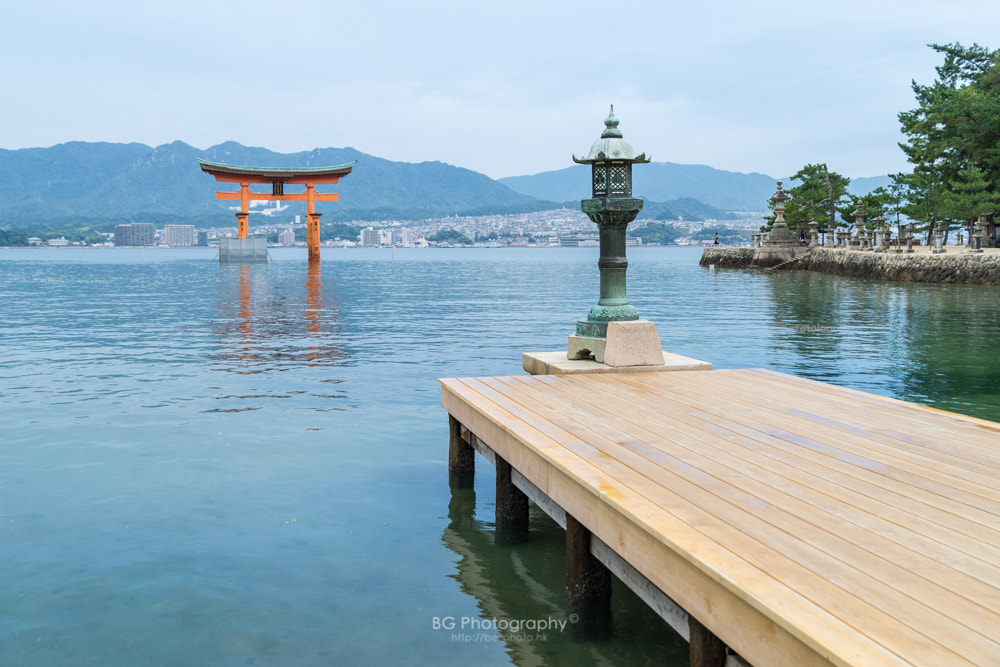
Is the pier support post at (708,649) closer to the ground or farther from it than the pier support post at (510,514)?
farther from it

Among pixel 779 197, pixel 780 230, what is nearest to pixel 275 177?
pixel 779 197

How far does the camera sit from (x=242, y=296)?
116ft

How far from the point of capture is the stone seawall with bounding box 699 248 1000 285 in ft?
120

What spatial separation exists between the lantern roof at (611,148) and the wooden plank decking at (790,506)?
2.83 metres

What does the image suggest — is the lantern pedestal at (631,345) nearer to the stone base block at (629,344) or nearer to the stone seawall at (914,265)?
the stone base block at (629,344)

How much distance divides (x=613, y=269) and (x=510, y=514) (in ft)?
11.1

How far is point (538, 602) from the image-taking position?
5.20 metres

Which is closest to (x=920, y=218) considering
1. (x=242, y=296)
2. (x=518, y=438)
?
(x=242, y=296)

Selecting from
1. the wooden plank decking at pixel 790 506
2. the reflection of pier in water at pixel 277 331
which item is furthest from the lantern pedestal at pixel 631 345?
the reflection of pier in water at pixel 277 331

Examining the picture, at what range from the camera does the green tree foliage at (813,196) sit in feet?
214

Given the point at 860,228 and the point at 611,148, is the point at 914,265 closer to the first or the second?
the point at 860,228

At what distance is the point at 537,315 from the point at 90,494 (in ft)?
64.4

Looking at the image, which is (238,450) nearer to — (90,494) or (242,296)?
(90,494)

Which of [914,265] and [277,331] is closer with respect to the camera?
[277,331]
